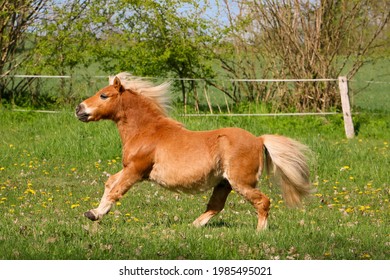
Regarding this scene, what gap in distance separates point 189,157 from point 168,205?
2241 millimetres

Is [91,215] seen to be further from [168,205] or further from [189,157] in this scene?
[168,205]

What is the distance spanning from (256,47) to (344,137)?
3.85 m

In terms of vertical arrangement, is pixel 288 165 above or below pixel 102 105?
below

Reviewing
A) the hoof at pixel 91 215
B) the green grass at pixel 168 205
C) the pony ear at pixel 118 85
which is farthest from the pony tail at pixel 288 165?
the hoof at pixel 91 215

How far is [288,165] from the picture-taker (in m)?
9.34

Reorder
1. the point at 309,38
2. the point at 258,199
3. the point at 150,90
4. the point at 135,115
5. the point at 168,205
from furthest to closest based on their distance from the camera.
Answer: the point at 309,38
the point at 168,205
the point at 150,90
the point at 135,115
the point at 258,199

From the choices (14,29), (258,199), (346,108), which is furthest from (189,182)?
(14,29)

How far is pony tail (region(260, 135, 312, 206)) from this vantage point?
9.34 m

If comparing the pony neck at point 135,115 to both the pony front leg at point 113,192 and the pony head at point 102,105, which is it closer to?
the pony head at point 102,105

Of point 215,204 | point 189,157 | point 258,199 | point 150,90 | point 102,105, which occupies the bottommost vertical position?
point 215,204

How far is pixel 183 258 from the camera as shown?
23.9 feet

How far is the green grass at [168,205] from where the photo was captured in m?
7.59

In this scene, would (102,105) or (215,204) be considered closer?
(215,204)
